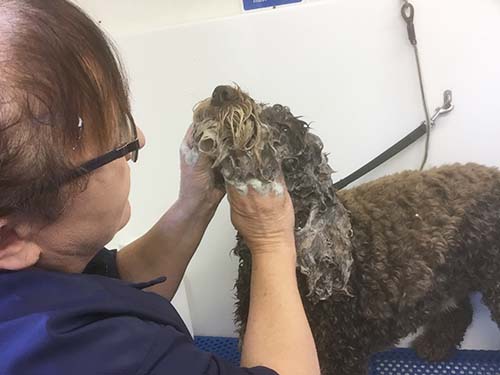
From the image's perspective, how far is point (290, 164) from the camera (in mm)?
918

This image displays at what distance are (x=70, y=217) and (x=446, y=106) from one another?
93 centimetres

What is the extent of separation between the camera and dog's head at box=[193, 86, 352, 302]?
82 cm

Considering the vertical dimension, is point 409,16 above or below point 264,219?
above

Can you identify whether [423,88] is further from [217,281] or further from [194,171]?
[217,281]

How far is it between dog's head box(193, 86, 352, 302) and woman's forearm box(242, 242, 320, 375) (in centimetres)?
15

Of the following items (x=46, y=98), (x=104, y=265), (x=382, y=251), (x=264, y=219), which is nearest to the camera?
(x=46, y=98)

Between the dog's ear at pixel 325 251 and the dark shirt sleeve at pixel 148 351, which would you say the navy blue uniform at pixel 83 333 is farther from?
the dog's ear at pixel 325 251

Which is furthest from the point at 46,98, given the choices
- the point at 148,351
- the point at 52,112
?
the point at 148,351

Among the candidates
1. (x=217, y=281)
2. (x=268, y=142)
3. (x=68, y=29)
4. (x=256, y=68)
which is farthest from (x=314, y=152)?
(x=217, y=281)

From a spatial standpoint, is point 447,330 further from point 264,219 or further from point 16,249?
point 16,249

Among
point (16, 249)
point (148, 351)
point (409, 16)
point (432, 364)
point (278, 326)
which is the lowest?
point (432, 364)

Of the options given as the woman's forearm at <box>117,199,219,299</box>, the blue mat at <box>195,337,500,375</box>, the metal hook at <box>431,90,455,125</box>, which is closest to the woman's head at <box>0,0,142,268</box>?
the woman's forearm at <box>117,199,219,299</box>

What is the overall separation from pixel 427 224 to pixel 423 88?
32 cm

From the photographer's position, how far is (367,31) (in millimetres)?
1150
